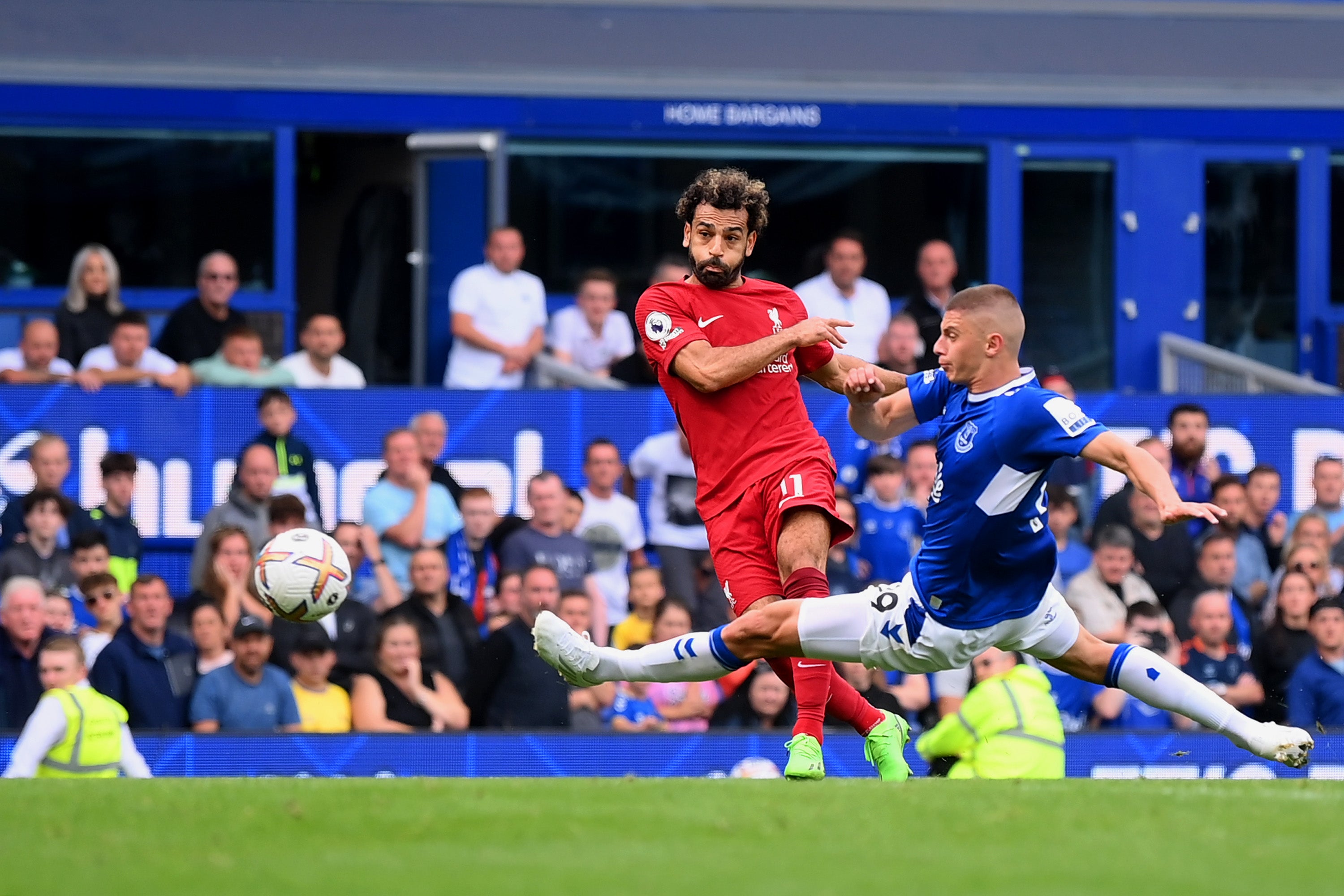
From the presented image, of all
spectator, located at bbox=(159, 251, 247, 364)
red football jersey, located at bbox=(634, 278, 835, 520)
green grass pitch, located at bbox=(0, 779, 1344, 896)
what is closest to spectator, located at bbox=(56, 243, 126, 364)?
spectator, located at bbox=(159, 251, 247, 364)

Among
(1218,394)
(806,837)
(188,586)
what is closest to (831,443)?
(1218,394)

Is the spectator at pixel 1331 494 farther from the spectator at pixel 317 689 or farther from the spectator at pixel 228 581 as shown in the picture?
the spectator at pixel 228 581

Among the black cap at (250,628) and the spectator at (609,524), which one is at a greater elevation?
the spectator at (609,524)

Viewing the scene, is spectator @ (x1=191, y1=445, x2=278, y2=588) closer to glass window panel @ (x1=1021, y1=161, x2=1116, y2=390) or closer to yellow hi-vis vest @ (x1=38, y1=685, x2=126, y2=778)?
yellow hi-vis vest @ (x1=38, y1=685, x2=126, y2=778)

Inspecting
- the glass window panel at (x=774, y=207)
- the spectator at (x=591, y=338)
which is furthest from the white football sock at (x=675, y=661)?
the glass window panel at (x=774, y=207)

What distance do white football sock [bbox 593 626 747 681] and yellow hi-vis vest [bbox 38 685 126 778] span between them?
10.8 ft

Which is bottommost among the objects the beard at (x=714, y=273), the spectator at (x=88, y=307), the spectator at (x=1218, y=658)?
the spectator at (x=1218, y=658)

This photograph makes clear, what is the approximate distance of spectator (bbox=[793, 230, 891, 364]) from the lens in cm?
1253

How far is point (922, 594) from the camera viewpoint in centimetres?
682

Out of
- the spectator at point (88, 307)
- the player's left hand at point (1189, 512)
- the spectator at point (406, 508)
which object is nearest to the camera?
the player's left hand at point (1189, 512)

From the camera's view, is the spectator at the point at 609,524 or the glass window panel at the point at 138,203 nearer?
the spectator at the point at 609,524

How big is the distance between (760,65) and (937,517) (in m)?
7.59

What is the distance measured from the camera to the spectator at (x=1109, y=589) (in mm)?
11422

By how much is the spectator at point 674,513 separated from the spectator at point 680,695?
421 millimetres
